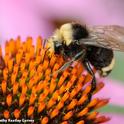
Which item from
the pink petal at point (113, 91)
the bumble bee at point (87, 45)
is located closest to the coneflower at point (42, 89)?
the bumble bee at point (87, 45)

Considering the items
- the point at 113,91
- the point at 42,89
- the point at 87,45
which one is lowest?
the point at 113,91

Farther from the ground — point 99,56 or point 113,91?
point 99,56

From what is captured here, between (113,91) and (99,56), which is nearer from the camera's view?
(99,56)

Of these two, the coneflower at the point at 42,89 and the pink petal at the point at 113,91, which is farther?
the pink petal at the point at 113,91

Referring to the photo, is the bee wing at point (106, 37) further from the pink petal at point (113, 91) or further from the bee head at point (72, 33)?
the pink petal at point (113, 91)

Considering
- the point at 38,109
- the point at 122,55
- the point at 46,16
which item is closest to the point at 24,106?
the point at 38,109

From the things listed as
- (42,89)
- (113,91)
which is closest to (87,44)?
(42,89)

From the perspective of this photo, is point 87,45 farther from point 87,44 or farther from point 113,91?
point 113,91
